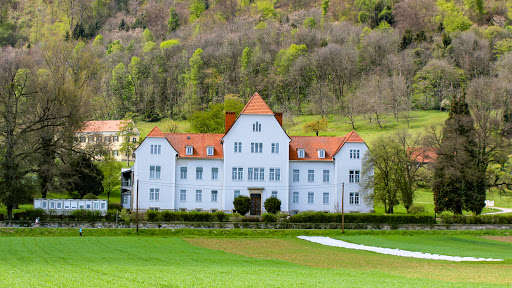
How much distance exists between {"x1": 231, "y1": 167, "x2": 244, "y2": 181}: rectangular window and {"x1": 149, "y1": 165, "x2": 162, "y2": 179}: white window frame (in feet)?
24.1

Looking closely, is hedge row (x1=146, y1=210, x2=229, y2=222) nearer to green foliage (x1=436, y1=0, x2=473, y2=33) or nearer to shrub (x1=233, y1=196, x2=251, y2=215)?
shrub (x1=233, y1=196, x2=251, y2=215)

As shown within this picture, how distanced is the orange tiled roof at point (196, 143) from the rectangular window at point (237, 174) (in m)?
2.11

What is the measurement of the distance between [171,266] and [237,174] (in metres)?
35.2

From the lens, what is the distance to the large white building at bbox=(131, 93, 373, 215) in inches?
2549

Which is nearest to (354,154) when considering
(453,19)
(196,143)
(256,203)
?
(256,203)

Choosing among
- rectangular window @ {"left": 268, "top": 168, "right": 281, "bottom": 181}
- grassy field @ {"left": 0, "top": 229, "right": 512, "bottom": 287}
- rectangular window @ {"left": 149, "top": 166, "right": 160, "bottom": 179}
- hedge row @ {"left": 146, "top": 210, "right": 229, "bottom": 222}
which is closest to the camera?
grassy field @ {"left": 0, "top": 229, "right": 512, "bottom": 287}

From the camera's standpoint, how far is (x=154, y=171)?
6475 centimetres

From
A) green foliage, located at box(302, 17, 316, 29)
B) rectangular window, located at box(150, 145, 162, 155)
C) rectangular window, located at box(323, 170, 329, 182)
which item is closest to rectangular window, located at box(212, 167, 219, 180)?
rectangular window, located at box(150, 145, 162, 155)

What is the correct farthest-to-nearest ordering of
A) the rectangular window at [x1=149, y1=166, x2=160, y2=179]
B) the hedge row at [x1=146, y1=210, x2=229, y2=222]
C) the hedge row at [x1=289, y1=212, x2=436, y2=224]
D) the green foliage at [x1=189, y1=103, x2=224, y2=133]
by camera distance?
1. the green foliage at [x1=189, y1=103, x2=224, y2=133]
2. the rectangular window at [x1=149, y1=166, x2=160, y2=179]
3. the hedge row at [x1=289, y1=212, x2=436, y2=224]
4. the hedge row at [x1=146, y1=210, x2=229, y2=222]

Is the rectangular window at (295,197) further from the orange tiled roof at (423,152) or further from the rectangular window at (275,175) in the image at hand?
the orange tiled roof at (423,152)

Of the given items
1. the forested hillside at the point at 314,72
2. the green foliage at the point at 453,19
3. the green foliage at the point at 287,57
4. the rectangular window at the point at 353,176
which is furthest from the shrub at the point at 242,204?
the green foliage at the point at 453,19

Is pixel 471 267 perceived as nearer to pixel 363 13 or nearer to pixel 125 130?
pixel 125 130

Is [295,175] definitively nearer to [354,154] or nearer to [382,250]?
[354,154]

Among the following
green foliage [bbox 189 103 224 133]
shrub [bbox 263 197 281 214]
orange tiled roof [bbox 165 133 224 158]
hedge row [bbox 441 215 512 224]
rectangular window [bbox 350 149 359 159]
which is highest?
green foliage [bbox 189 103 224 133]
